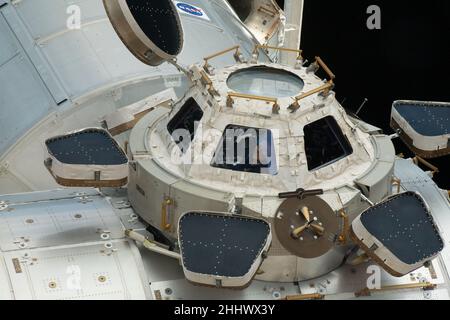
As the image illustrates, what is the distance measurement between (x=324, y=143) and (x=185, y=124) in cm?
204

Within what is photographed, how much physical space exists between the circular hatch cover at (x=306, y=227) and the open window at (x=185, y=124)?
193 centimetres

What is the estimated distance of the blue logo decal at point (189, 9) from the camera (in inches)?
832

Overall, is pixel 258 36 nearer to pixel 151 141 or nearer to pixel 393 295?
pixel 151 141

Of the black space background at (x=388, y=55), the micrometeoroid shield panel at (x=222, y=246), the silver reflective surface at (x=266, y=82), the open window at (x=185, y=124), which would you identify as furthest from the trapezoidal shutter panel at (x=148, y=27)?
the black space background at (x=388, y=55)

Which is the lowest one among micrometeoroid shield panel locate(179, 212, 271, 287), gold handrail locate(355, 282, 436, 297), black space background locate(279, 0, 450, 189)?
black space background locate(279, 0, 450, 189)

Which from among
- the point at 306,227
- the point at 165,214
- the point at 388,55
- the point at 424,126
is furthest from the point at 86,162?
the point at 388,55

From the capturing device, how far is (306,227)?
48.6ft

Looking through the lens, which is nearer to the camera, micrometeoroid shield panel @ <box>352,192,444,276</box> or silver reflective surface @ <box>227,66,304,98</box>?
micrometeoroid shield panel @ <box>352,192,444,276</box>

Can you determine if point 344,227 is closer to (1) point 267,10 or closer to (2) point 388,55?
(1) point 267,10

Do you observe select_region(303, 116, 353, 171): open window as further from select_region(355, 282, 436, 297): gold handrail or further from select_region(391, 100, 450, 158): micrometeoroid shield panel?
select_region(355, 282, 436, 297): gold handrail

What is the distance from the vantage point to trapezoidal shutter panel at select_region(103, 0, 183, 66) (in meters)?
16.3

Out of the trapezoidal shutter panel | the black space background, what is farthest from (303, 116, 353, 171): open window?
the black space background

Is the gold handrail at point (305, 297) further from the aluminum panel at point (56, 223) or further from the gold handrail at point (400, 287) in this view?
the aluminum panel at point (56, 223)

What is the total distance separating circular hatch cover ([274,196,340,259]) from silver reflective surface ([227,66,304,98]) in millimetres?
1915
